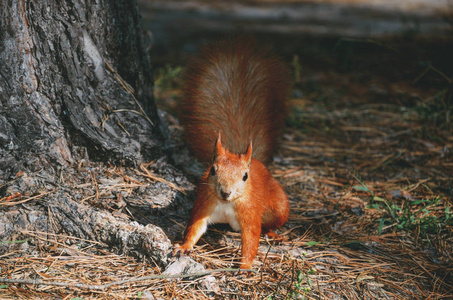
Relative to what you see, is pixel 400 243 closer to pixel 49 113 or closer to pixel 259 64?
pixel 259 64

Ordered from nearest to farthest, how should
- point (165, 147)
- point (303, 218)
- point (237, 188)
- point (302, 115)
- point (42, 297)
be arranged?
point (42, 297) < point (237, 188) < point (303, 218) < point (165, 147) < point (302, 115)

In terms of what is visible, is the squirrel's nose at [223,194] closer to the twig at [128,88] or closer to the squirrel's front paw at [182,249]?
the squirrel's front paw at [182,249]

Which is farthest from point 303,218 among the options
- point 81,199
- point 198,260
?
point 81,199

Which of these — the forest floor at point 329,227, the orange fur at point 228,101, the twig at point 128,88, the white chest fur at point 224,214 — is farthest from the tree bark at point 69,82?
the white chest fur at point 224,214

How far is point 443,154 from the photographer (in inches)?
100

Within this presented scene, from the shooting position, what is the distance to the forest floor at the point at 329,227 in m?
1.44

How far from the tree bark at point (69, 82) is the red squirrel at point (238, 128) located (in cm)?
30

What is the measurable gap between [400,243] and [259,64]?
1117mm

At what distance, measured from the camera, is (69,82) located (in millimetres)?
1727

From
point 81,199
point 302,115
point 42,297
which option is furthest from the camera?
point 302,115

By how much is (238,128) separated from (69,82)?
80 cm

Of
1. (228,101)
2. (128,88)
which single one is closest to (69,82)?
(128,88)

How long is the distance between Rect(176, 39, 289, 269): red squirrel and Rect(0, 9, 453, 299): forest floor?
124mm

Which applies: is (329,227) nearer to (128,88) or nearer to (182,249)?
(182,249)
